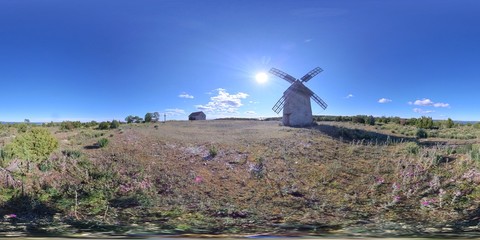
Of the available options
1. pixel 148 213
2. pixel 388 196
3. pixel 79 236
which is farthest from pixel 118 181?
pixel 388 196

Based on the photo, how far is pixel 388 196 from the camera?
3.66 meters

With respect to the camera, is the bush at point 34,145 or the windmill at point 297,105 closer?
the bush at point 34,145

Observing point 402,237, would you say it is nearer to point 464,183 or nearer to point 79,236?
point 79,236

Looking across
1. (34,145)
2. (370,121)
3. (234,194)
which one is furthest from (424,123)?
(34,145)

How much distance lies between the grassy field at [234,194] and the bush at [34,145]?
11 cm

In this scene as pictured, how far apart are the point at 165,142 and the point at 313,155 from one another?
3.64 metres

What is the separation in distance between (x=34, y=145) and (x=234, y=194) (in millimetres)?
2656

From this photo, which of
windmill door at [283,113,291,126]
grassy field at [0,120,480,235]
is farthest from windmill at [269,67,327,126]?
grassy field at [0,120,480,235]

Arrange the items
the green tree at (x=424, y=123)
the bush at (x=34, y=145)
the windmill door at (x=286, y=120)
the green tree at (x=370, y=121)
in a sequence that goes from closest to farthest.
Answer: the bush at (x=34, y=145)
the green tree at (x=424, y=123)
the green tree at (x=370, y=121)
the windmill door at (x=286, y=120)

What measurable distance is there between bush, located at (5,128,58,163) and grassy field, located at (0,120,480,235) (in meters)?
0.11

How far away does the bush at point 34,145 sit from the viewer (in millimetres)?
4066

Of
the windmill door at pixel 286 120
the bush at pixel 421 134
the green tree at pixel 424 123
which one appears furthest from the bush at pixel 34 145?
the windmill door at pixel 286 120

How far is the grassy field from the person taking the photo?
2459 millimetres

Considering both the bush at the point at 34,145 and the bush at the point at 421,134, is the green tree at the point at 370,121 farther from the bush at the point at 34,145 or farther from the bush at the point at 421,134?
the bush at the point at 34,145
